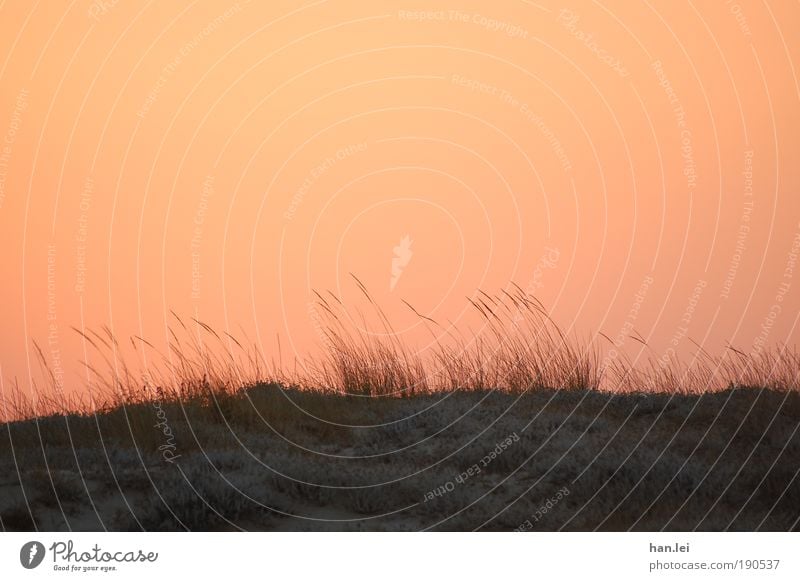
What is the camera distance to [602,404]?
11352mm

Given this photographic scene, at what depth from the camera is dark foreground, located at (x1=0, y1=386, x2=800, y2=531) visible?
846cm

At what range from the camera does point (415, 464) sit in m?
9.52

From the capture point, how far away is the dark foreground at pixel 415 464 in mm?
8461
